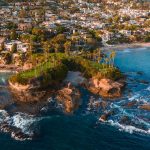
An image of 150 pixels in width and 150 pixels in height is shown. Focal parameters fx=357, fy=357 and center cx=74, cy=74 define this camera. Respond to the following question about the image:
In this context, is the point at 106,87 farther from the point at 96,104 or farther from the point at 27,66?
the point at 27,66

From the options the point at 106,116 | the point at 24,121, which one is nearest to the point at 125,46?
the point at 106,116

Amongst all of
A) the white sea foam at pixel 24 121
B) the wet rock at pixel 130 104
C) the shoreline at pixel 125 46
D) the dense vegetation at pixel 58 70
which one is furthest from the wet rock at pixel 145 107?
the shoreline at pixel 125 46

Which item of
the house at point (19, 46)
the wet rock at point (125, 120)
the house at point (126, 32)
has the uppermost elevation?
the house at point (19, 46)

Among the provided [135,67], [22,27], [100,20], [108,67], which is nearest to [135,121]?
[108,67]

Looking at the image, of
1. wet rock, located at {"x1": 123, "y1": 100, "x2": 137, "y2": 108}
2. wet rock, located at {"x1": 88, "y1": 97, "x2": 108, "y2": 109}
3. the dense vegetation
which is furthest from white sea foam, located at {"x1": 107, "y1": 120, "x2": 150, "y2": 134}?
the dense vegetation

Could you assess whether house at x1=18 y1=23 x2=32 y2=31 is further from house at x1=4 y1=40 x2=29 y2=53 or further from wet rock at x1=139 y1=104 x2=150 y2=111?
wet rock at x1=139 y1=104 x2=150 y2=111

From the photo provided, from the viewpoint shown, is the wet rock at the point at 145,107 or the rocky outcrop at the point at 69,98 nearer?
the rocky outcrop at the point at 69,98

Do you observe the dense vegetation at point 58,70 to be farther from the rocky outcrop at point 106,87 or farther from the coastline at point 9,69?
the coastline at point 9,69
